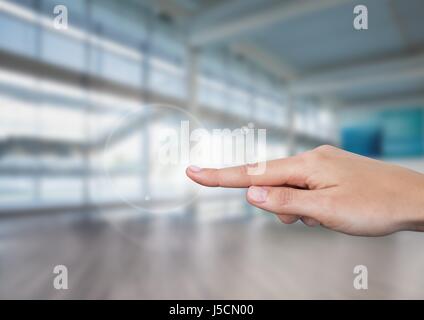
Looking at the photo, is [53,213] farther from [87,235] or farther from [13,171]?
[87,235]

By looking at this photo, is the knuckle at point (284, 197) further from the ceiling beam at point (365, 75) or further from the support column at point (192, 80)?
the ceiling beam at point (365, 75)

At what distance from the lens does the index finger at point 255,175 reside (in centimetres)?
42

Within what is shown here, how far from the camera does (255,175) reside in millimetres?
429

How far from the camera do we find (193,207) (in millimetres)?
5168

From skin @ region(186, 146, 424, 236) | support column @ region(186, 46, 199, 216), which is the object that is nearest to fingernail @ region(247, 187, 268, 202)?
skin @ region(186, 146, 424, 236)

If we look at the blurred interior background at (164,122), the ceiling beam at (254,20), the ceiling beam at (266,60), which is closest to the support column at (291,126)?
the blurred interior background at (164,122)

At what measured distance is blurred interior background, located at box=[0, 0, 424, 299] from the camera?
1848mm

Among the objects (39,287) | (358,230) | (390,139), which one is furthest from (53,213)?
(390,139)

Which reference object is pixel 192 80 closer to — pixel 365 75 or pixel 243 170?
pixel 365 75

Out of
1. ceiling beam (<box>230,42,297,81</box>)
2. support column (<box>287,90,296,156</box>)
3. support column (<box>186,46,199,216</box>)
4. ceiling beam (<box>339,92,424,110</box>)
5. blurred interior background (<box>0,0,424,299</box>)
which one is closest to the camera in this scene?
blurred interior background (<box>0,0,424,299</box>)

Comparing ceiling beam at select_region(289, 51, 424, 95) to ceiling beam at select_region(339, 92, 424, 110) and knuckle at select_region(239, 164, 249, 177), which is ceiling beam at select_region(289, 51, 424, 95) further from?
knuckle at select_region(239, 164, 249, 177)

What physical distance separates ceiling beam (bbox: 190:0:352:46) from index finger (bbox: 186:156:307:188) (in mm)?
3783

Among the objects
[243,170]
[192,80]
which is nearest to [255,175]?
[243,170]

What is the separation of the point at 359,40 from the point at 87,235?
5698 mm
